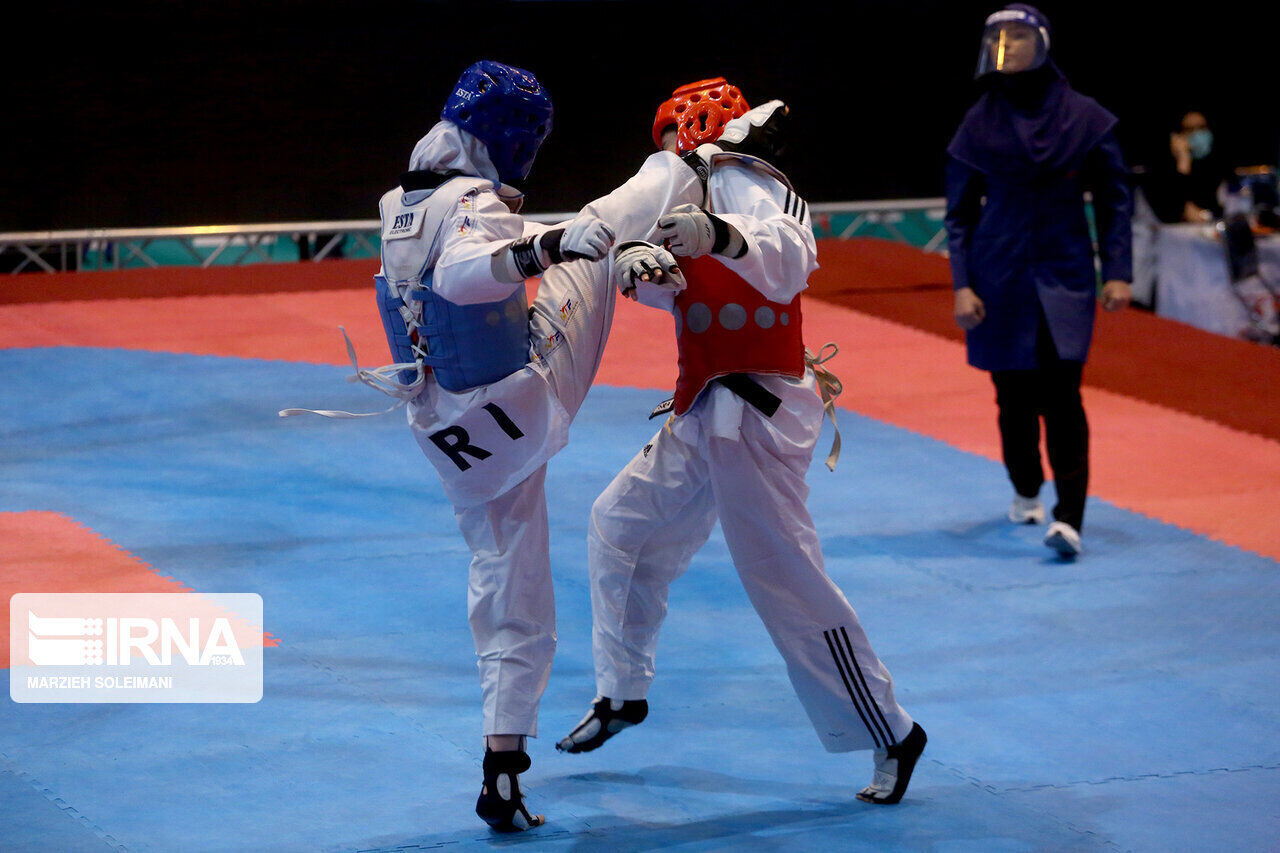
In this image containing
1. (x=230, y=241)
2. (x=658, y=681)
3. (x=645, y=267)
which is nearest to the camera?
(x=645, y=267)

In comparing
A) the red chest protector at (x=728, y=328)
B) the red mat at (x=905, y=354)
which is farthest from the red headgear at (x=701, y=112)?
the red mat at (x=905, y=354)

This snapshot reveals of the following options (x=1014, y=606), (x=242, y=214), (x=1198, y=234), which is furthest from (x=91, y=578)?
(x=1198, y=234)

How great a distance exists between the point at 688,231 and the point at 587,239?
22 centimetres

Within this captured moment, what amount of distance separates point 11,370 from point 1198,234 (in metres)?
7.59

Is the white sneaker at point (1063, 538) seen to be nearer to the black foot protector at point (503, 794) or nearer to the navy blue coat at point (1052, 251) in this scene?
the navy blue coat at point (1052, 251)

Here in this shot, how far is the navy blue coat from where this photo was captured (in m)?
5.86

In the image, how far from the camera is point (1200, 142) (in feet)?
39.8

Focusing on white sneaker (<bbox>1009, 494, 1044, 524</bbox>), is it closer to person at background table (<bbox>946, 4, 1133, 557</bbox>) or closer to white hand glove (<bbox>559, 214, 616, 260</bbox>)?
person at background table (<bbox>946, 4, 1133, 557</bbox>)

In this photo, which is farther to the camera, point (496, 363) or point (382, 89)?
point (382, 89)

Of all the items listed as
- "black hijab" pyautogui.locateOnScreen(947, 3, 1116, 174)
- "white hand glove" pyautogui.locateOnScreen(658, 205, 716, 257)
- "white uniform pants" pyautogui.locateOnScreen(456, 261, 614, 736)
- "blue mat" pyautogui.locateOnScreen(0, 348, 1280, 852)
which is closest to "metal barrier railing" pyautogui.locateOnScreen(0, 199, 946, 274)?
"blue mat" pyautogui.locateOnScreen(0, 348, 1280, 852)

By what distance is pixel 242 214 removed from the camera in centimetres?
1139

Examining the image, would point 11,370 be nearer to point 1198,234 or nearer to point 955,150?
point 955,150

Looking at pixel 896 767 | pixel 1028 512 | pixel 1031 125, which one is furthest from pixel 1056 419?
pixel 896 767

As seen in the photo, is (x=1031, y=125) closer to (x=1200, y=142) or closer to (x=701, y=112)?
(x=701, y=112)
